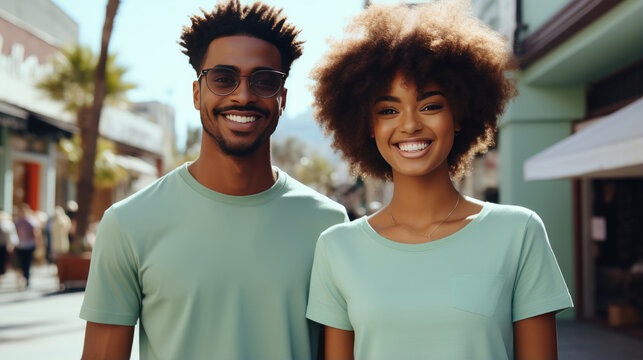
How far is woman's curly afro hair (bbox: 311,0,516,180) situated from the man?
0.25m

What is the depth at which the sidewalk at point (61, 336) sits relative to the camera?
7336 millimetres

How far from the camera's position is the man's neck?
2469 mm

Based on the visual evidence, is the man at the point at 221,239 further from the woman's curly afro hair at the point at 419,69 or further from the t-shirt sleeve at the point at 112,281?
the woman's curly afro hair at the point at 419,69

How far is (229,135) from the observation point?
2.41m

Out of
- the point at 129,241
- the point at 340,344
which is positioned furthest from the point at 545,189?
the point at 129,241

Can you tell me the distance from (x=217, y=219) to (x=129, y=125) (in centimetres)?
2595

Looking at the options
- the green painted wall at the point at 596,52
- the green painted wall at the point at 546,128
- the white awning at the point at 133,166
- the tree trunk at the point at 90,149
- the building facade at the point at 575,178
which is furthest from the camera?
the white awning at the point at 133,166

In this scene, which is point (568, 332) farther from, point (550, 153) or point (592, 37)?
point (592, 37)

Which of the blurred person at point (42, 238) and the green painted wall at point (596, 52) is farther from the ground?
the green painted wall at point (596, 52)

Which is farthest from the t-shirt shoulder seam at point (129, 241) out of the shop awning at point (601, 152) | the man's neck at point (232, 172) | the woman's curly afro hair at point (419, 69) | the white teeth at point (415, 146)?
the shop awning at point (601, 152)

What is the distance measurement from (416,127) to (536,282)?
621 millimetres

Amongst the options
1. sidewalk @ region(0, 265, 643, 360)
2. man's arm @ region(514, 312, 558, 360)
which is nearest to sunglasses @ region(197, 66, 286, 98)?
man's arm @ region(514, 312, 558, 360)

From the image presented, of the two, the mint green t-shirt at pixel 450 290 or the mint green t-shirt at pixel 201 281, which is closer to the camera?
the mint green t-shirt at pixel 450 290

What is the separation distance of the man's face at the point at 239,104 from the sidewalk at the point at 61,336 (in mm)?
4882
